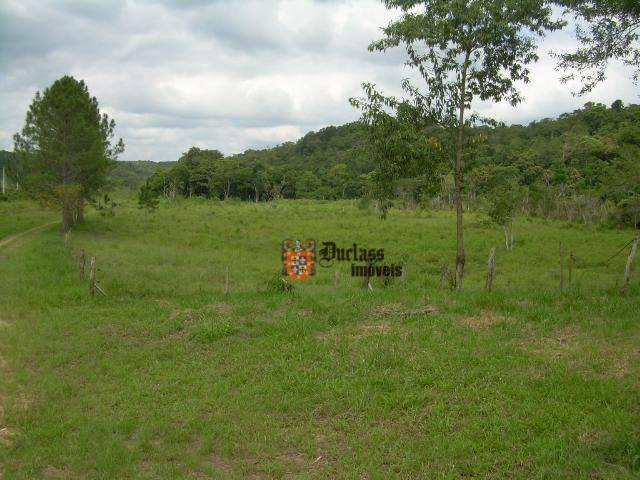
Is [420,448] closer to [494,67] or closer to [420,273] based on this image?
[494,67]

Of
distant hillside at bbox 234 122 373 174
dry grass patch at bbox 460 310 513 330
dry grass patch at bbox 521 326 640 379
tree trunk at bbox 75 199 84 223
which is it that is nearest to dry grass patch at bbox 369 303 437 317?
dry grass patch at bbox 460 310 513 330

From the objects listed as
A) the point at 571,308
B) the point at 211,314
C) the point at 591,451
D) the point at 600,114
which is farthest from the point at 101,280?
the point at 600,114

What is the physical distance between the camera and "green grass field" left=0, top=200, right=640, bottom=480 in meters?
6.16

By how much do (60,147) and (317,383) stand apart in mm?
30126

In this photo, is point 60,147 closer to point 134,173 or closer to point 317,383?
point 317,383

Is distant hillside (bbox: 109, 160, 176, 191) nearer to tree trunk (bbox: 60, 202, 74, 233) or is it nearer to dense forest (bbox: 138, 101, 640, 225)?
dense forest (bbox: 138, 101, 640, 225)

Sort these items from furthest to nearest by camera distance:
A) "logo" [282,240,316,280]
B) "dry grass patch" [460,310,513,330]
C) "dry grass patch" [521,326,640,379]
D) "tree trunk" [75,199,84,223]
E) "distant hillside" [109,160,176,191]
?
"distant hillside" [109,160,176,191]
"tree trunk" [75,199,84,223]
"logo" [282,240,316,280]
"dry grass patch" [460,310,513,330]
"dry grass patch" [521,326,640,379]

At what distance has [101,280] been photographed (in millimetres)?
16859

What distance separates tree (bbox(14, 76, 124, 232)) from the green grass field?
1848cm

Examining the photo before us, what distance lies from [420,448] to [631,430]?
230 cm

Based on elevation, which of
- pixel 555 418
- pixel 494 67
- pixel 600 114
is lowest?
pixel 555 418

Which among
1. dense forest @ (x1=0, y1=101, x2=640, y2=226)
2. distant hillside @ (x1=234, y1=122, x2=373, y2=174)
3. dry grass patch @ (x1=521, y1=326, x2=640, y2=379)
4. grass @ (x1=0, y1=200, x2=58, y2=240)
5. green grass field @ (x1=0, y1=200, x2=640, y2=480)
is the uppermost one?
distant hillside @ (x1=234, y1=122, x2=373, y2=174)

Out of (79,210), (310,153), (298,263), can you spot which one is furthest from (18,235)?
(310,153)

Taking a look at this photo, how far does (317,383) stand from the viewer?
8266 mm
